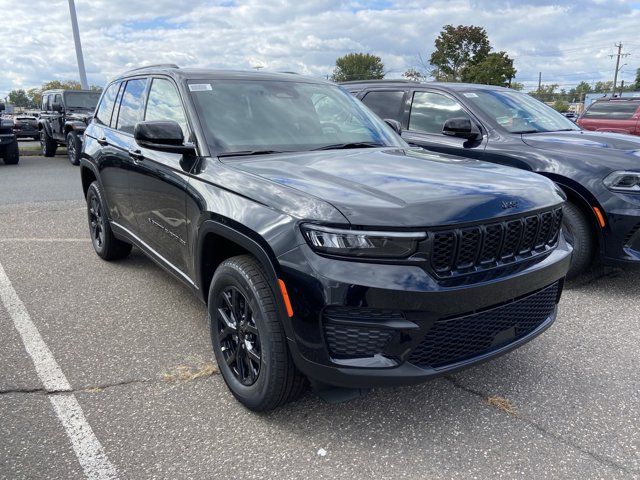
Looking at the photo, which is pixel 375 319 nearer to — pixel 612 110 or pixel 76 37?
pixel 612 110

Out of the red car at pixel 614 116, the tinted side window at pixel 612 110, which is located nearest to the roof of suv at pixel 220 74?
the red car at pixel 614 116

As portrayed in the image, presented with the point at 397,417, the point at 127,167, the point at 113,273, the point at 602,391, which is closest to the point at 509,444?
the point at 397,417

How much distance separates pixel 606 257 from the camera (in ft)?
14.0

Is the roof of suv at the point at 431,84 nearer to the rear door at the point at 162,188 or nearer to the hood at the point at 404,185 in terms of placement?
the hood at the point at 404,185

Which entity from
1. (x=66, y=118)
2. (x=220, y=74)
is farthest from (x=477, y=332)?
(x=66, y=118)

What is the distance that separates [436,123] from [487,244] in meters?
3.65

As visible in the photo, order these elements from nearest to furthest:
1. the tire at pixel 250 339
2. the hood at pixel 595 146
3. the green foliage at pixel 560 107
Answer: the tire at pixel 250 339 → the hood at pixel 595 146 → the green foliage at pixel 560 107

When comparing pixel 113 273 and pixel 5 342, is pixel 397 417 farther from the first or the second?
pixel 113 273

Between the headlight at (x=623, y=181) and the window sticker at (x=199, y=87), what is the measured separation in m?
3.18

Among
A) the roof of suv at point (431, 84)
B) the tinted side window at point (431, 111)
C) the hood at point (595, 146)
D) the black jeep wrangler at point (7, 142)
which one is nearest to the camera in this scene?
the hood at point (595, 146)

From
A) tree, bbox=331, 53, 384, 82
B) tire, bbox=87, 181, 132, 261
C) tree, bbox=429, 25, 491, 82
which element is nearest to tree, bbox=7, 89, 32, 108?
tree, bbox=331, 53, 384, 82

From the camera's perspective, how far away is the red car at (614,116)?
14211mm

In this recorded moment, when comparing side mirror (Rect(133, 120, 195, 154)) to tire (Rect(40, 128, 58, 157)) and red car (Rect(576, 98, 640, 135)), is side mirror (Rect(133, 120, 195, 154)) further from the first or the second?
tire (Rect(40, 128, 58, 157))

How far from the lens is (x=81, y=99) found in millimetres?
15047
